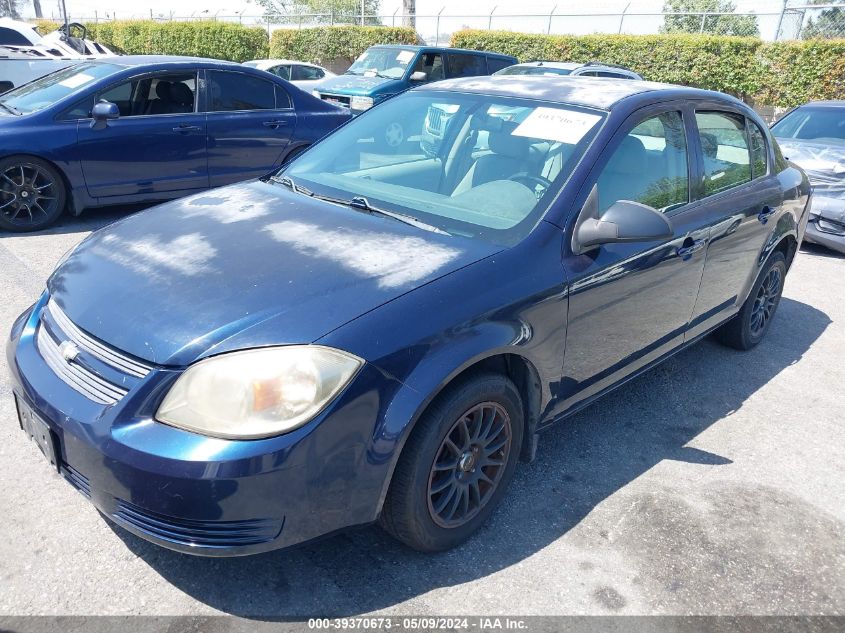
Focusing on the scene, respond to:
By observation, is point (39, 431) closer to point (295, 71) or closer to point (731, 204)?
point (731, 204)

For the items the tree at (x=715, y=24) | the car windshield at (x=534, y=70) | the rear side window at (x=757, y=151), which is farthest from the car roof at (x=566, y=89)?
the tree at (x=715, y=24)

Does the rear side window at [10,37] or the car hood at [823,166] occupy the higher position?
the rear side window at [10,37]

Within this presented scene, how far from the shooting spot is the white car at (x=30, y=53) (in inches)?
392

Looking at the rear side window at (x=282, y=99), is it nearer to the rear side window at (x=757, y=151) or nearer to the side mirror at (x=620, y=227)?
the rear side window at (x=757, y=151)

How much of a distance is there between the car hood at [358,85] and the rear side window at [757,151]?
8.48 m

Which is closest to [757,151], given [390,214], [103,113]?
[390,214]

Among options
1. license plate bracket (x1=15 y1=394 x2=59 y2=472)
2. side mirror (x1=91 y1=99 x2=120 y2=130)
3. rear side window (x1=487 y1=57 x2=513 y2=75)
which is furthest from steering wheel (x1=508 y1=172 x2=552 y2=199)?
rear side window (x1=487 y1=57 x2=513 y2=75)


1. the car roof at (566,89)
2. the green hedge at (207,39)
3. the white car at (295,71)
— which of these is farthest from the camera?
the green hedge at (207,39)

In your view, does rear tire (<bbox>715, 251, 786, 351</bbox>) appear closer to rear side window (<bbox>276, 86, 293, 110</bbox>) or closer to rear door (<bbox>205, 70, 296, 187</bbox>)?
rear door (<bbox>205, 70, 296, 187</bbox>)

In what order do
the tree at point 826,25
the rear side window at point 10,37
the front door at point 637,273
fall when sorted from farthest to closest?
the tree at point 826,25
the rear side window at point 10,37
the front door at point 637,273

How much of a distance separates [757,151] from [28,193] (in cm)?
590

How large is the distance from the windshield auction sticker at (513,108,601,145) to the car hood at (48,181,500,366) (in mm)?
788

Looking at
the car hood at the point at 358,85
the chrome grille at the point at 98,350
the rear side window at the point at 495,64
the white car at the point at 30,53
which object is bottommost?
the car hood at the point at 358,85

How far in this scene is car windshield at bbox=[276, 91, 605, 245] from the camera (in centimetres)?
306
